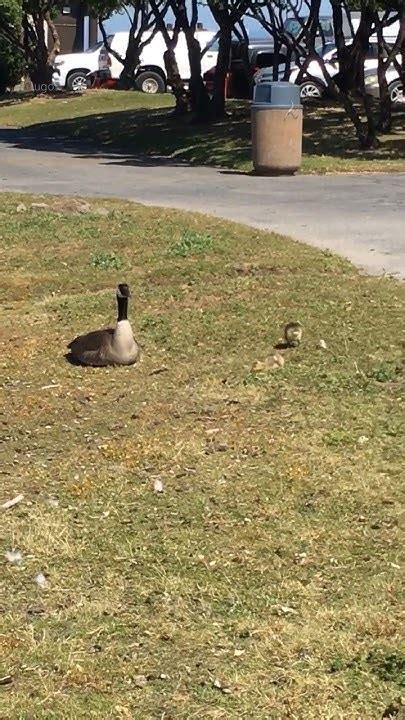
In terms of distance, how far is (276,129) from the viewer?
16656mm

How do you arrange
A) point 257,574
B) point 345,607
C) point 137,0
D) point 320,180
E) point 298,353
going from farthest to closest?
point 137,0, point 320,180, point 298,353, point 257,574, point 345,607

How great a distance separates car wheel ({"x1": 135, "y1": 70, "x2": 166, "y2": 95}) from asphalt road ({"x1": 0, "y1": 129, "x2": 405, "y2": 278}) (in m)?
16.4

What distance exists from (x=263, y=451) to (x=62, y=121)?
2484cm

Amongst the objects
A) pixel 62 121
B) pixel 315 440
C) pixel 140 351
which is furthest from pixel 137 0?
pixel 315 440

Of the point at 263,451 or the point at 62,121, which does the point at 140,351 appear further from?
the point at 62,121

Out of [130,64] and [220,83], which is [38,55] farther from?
[220,83]

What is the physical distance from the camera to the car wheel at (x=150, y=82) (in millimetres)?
37875

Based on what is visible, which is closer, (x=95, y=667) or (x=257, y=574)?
(x=95, y=667)

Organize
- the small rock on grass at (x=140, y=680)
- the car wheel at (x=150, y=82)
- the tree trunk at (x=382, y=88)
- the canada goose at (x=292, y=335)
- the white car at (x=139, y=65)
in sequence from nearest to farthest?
the small rock on grass at (x=140, y=680)
the canada goose at (x=292, y=335)
the tree trunk at (x=382, y=88)
the white car at (x=139, y=65)
the car wheel at (x=150, y=82)

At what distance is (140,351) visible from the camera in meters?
7.25

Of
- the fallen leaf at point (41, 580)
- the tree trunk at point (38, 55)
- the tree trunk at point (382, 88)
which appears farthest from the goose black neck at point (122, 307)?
the tree trunk at point (38, 55)

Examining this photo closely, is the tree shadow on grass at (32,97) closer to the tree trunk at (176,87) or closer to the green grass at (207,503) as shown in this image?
the tree trunk at (176,87)

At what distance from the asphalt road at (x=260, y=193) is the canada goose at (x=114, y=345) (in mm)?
3015

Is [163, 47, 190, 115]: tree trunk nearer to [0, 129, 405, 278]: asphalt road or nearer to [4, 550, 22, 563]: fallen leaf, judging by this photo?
[0, 129, 405, 278]: asphalt road
